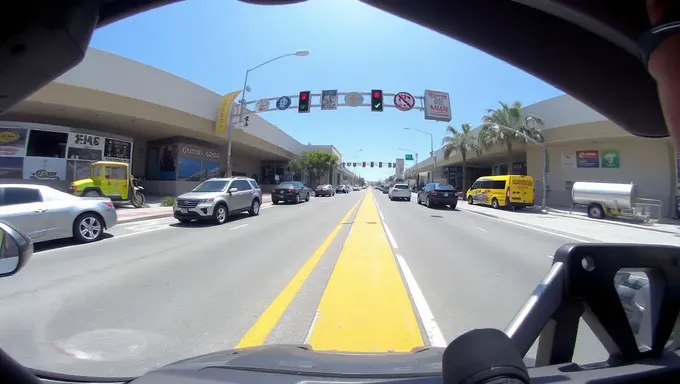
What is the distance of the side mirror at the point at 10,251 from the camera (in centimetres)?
228

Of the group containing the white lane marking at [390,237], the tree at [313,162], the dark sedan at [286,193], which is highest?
A: the tree at [313,162]

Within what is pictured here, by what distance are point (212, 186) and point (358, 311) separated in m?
11.8

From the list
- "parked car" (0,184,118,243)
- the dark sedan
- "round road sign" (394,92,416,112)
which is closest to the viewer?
"parked car" (0,184,118,243)

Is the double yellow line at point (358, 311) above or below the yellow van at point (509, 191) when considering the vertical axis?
below

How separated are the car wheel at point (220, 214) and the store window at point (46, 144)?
13.6m

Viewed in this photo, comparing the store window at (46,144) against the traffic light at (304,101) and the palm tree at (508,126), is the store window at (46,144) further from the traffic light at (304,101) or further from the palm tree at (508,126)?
the palm tree at (508,126)

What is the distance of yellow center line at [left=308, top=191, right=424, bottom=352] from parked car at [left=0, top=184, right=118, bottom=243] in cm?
655

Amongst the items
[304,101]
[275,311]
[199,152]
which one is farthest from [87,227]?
[199,152]

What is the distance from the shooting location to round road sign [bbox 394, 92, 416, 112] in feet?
73.8

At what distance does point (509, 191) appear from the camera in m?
25.8

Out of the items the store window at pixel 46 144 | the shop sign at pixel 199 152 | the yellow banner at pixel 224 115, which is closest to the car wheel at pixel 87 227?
the store window at pixel 46 144

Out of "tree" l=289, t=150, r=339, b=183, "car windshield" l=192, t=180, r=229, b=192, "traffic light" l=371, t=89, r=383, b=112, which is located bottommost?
"car windshield" l=192, t=180, r=229, b=192

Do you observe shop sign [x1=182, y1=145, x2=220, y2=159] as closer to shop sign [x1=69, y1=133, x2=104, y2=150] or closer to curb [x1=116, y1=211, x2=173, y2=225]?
shop sign [x1=69, y1=133, x2=104, y2=150]

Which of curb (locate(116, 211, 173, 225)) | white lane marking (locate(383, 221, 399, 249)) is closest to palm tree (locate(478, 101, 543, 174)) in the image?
white lane marking (locate(383, 221, 399, 249))
